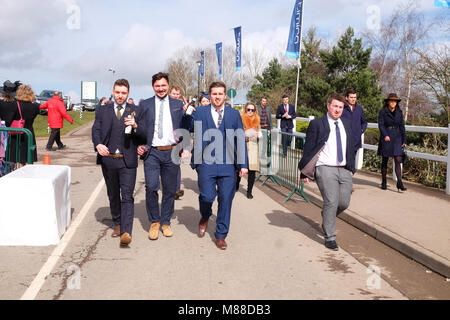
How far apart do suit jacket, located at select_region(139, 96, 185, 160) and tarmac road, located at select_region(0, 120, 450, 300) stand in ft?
4.40

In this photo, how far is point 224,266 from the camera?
197 inches

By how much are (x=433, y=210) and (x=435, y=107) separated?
976 centimetres

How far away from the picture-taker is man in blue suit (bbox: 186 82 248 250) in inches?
225

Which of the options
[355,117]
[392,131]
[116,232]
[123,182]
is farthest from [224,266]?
[392,131]

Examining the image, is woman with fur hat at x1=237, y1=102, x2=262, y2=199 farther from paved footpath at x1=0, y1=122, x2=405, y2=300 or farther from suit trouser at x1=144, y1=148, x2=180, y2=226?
suit trouser at x1=144, y1=148, x2=180, y2=226

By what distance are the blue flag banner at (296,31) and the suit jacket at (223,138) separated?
50.5ft

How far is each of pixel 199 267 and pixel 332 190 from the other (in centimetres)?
198

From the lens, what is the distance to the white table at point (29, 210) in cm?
547

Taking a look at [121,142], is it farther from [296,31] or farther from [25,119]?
[296,31]

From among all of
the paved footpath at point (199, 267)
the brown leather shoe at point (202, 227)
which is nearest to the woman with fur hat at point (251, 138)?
the paved footpath at point (199, 267)

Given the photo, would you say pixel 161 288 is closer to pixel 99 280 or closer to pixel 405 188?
pixel 99 280

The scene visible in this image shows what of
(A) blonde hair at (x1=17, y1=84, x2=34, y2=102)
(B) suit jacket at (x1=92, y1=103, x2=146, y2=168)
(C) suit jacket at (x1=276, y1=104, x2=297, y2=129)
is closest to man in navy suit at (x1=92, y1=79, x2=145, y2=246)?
(B) suit jacket at (x1=92, y1=103, x2=146, y2=168)

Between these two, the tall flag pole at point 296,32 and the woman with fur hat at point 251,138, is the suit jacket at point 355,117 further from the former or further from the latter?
the tall flag pole at point 296,32

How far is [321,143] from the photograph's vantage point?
5875 millimetres
